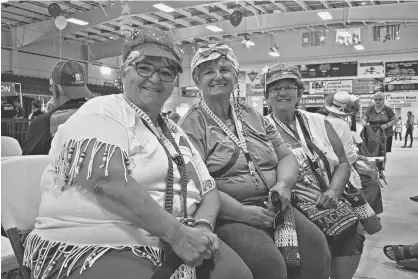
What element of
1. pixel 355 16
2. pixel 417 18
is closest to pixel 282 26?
pixel 355 16

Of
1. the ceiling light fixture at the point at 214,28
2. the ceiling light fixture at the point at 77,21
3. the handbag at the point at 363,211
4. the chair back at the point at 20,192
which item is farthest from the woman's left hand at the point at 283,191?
the ceiling light fixture at the point at 214,28

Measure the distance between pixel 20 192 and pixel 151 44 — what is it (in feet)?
2.09

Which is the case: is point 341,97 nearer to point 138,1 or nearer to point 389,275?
point 389,275

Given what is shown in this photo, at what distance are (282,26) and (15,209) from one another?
518 inches

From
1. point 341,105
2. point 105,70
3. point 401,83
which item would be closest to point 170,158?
point 341,105

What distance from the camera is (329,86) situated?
56.2 feet

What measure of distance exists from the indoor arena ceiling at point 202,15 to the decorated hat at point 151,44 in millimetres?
10508

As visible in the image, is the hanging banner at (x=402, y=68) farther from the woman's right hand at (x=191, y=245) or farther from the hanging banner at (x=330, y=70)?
the woman's right hand at (x=191, y=245)

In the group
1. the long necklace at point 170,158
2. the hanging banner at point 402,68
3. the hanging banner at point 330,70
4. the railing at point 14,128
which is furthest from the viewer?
the hanging banner at point 330,70

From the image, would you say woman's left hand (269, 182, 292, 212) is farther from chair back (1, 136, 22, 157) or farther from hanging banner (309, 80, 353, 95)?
hanging banner (309, 80, 353, 95)

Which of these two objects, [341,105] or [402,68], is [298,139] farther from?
[402,68]

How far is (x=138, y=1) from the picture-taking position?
462 inches

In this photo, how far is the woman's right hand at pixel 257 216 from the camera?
1.59 meters

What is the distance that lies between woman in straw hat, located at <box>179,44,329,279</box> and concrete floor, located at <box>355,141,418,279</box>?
135 centimetres
